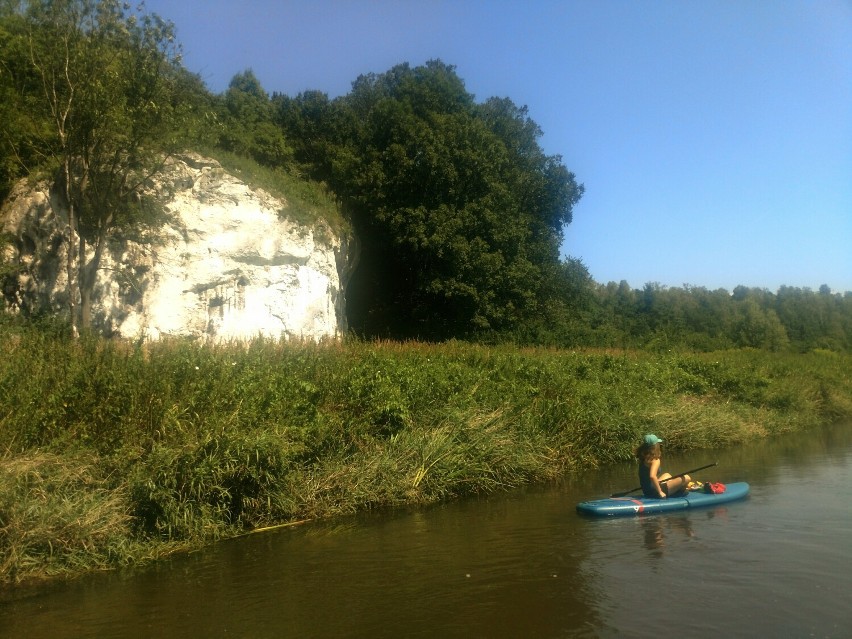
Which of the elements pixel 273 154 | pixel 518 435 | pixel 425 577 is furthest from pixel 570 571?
pixel 273 154

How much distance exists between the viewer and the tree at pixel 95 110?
17.3 m

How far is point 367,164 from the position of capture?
27719 millimetres

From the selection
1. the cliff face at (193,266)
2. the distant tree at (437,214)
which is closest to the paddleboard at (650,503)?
the cliff face at (193,266)

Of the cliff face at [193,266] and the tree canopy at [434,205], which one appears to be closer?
the cliff face at [193,266]

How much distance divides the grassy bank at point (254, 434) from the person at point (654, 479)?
2.88 metres

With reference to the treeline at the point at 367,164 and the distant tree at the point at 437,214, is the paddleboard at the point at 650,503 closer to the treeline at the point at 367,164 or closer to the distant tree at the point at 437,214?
the treeline at the point at 367,164

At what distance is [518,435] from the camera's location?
14367 mm

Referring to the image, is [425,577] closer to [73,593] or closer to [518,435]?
[73,593]

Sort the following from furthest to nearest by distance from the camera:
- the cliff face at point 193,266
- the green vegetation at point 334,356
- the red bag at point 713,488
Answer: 1. the cliff face at point 193,266
2. the red bag at point 713,488
3. the green vegetation at point 334,356

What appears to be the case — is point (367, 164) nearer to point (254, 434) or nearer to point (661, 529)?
point (254, 434)

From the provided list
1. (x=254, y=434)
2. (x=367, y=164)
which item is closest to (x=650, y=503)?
(x=254, y=434)

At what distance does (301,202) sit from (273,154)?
4.83m

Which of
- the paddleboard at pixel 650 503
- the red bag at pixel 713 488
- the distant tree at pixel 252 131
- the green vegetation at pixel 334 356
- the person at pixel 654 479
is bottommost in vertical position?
the paddleboard at pixel 650 503

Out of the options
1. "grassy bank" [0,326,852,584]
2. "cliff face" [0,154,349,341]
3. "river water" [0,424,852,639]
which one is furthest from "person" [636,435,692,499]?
"cliff face" [0,154,349,341]
